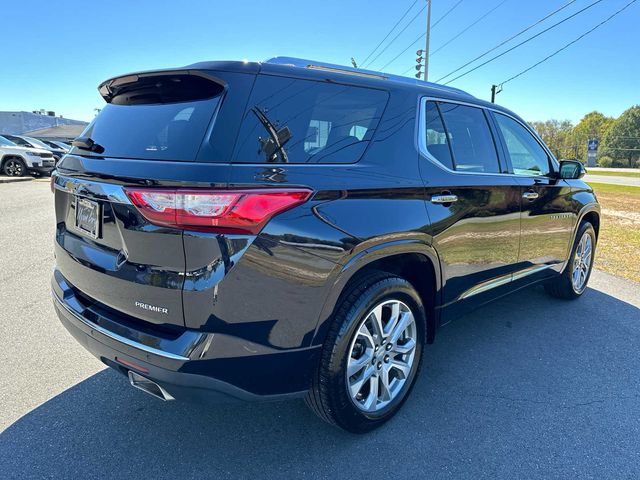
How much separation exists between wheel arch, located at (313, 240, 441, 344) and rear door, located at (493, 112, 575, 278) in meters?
1.24

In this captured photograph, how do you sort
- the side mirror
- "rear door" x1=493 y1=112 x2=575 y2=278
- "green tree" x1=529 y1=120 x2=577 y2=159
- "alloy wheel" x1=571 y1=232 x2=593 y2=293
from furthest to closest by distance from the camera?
"green tree" x1=529 y1=120 x2=577 y2=159, "alloy wheel" x1=571 y1=232 x2=593 y2=293, the side mirror, "rear door" x1=493 y1=112 x2=575 y2=278

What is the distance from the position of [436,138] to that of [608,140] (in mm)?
103404

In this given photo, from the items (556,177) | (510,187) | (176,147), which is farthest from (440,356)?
(176,147)

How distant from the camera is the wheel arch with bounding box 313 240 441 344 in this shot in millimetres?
2064

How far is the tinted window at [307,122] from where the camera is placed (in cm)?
191

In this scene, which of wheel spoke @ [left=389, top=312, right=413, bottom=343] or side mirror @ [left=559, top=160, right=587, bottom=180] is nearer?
wheel spoke @ [left=389, top=312, right=413, bottom=343]

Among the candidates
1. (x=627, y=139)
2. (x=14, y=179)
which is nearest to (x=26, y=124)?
(x=14, y=179)

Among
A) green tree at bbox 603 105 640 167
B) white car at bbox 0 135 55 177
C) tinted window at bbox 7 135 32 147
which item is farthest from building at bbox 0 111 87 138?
green tree at bbox 603 105 640 167

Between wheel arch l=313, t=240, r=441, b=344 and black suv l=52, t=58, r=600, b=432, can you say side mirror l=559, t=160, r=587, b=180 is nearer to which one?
black suv l=52, t=58, r=600, b=432

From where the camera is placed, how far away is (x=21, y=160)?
1711cm

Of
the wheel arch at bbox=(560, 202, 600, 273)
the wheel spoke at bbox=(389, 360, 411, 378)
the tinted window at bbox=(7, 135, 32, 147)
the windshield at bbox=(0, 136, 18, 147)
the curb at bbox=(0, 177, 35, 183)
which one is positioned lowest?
the wheel spoke at bbox=(389, 360, 411, 378)

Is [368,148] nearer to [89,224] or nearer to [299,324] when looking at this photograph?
[299,324]

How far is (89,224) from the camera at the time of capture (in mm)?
2127

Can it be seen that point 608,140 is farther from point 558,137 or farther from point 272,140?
point 272,140
